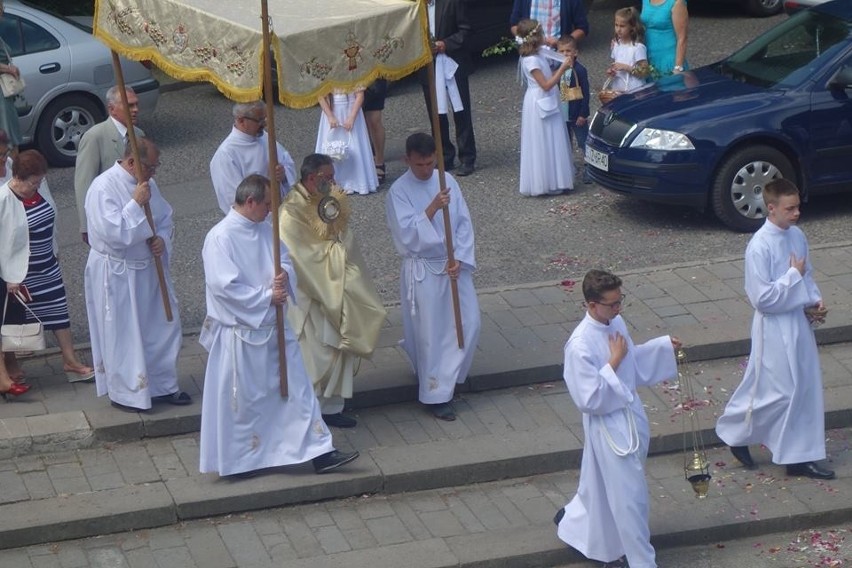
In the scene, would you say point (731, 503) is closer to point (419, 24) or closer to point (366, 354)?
point (366, 354)

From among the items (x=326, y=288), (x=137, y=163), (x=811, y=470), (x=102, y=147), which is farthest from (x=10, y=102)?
(x=811, y=470)

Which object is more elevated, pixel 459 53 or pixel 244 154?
pixel 244 154

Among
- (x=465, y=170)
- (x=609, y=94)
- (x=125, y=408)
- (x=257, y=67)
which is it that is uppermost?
(x=257, y=67)

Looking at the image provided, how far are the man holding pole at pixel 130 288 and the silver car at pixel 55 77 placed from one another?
586cm

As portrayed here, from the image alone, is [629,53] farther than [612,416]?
Yes

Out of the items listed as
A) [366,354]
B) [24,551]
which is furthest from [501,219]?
[24,551]

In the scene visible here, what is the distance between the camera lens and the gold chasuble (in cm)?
823

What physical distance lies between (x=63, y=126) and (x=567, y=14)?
506 centimetres

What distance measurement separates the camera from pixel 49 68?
14047mm

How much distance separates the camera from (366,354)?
841 cm

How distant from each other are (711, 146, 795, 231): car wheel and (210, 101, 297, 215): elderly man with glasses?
395 centimetres

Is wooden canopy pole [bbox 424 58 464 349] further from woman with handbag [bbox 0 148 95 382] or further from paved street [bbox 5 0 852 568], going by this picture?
woman with handbag [bbox 0 148 95 382]

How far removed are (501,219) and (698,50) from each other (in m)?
6.23

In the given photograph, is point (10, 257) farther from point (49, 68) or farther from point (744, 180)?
point (49, 68)
